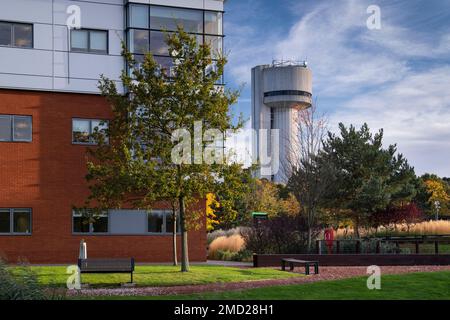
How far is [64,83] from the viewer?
31891 millimetres

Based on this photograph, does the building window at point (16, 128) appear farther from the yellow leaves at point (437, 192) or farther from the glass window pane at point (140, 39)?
the yellow leaves at point (437, 192)

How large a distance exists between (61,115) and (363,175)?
73.0ft

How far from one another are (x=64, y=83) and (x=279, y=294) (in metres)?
18.6

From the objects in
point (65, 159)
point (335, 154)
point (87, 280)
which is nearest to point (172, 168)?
point (87, 280)

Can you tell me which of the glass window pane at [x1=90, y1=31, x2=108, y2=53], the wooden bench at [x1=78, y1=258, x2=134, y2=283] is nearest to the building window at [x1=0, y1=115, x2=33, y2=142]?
the glass window pane at [x1=90, y1=31, x2=108, y2=53]

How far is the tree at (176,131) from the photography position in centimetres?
2480

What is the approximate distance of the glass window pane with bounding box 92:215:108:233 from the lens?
106ft

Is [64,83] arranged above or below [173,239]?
above

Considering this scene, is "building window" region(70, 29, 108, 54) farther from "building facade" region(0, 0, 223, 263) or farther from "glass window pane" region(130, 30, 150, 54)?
"glass window pane" region(130, 30, 150, 54)

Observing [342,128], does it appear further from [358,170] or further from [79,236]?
[79,236]

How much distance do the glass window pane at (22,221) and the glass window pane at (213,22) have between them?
12.3 meters

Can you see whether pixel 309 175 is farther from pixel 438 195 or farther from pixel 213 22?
pixel 438 195

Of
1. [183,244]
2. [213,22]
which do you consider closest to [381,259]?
[183,244]
